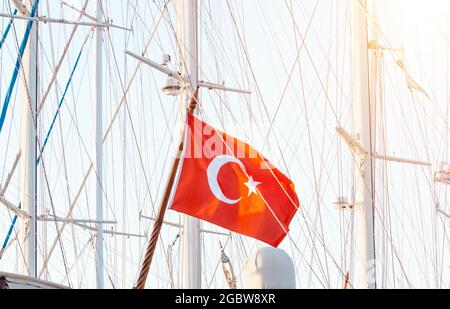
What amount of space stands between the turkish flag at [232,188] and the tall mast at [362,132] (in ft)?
23.3

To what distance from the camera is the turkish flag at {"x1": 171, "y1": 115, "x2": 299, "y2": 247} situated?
59.2 ft

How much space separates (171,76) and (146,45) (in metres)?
4.56

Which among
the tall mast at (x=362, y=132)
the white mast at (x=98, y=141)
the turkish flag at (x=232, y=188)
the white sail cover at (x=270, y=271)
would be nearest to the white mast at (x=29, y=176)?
the tall mast at (x=362, y=132)

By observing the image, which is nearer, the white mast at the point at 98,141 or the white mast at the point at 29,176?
the white mast at the point at 29,176

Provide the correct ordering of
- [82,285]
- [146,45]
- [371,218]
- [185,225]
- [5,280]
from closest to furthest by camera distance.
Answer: [5,280]
[185,225]
[371,218]
[146,45]
[82,285]

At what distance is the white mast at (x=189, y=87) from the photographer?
2330 cm

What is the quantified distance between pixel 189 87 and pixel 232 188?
573cm

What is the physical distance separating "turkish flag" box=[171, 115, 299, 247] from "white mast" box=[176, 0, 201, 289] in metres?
4.43

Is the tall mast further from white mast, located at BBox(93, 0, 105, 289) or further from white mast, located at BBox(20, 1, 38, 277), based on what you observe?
white mast, located at BBox(93, 0, 105, 289)

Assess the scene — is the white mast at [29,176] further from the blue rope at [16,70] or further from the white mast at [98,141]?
the white mast at [98,141]

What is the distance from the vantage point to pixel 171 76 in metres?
24.7

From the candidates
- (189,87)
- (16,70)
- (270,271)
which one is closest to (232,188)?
(189,87)
